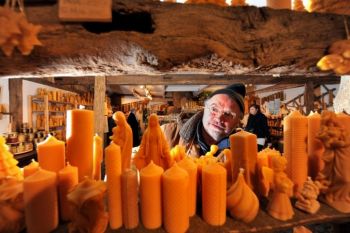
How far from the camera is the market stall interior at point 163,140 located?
530 mm

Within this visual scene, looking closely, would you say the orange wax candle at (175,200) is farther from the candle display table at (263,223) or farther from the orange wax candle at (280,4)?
the orange wax candle at (280,4)

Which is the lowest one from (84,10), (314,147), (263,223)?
(263,223)

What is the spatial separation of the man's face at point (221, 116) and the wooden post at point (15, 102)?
9.78 ft

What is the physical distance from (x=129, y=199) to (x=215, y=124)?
3.75 ft

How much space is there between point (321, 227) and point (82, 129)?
1.31 meters

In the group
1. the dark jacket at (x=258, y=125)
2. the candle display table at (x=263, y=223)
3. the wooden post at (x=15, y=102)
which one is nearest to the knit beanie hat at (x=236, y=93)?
the candle display table at (x=263, y=223)

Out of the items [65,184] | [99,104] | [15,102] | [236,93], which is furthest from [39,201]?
[15,102]

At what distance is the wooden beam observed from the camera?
1.79 ft

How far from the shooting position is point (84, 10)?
525 millimetres

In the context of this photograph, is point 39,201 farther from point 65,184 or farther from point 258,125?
point 258,125

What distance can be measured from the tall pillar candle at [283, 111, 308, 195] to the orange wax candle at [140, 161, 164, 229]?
49 centimetres

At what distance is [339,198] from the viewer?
0.66m

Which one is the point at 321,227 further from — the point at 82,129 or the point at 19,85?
the point at 19,85

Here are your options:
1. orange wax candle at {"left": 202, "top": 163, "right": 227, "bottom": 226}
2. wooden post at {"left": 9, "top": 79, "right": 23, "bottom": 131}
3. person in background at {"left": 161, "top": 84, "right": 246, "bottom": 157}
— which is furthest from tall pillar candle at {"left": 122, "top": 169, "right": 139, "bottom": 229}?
wooden post at {"left": 9, "top": 79, "right": 23, "bottom": 131}
